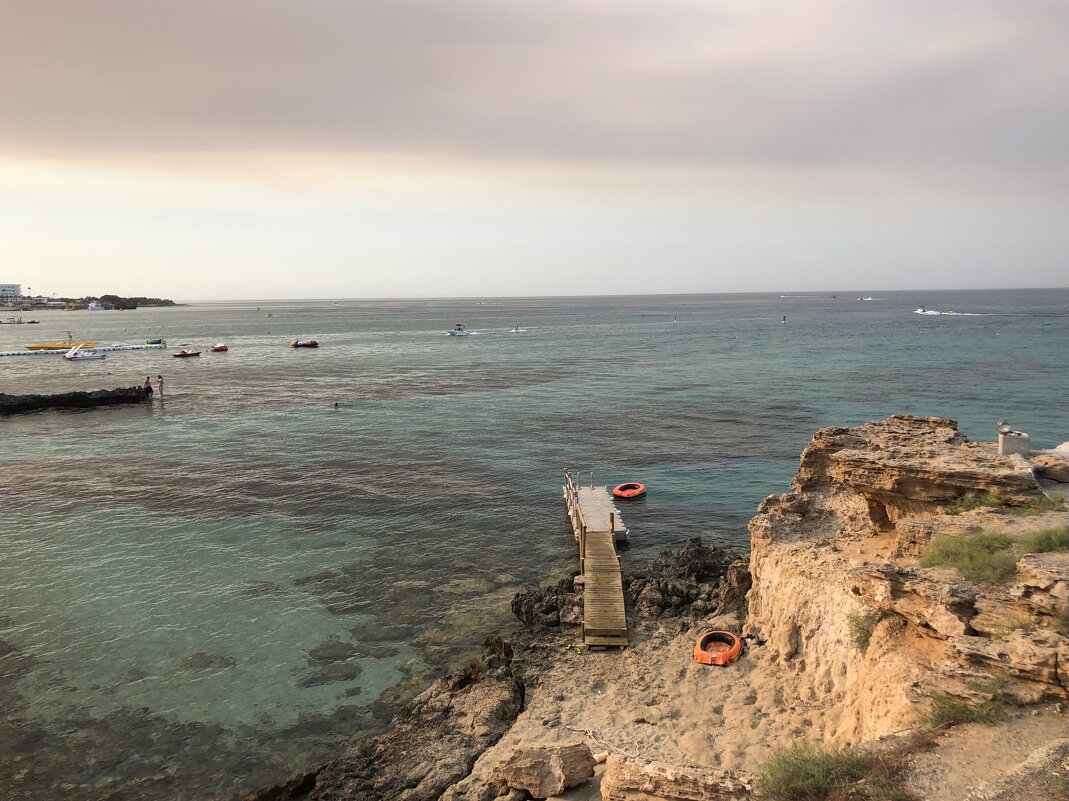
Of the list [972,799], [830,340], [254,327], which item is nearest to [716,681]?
[972,799]

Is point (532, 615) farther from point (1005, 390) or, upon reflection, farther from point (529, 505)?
point (1005, 390)

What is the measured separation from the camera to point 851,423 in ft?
151

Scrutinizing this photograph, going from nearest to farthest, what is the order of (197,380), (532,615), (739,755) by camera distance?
(739,755) → (532,615) → (197,380)

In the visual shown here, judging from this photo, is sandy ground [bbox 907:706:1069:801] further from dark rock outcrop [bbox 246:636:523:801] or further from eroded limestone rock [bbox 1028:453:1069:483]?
dark rock outcrop [bbox 246:636:523:801]

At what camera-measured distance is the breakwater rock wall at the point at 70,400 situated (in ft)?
179

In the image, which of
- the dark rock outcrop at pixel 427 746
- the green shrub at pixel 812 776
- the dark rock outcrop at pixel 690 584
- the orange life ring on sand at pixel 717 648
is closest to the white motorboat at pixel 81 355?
the dark rock outcrop at pixel 690 584

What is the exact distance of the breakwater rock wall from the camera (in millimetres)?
54562

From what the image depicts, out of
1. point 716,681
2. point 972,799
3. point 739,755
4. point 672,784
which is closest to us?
point 972,799

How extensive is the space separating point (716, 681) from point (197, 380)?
7244cm

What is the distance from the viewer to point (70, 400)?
5691 centimetres

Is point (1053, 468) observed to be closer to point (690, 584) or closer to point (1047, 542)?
point (1047, 542)

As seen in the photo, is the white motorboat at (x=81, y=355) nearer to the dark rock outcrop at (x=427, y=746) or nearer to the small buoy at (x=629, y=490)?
the small buoy at (x=629, y=490)

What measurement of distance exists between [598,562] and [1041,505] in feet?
42.0

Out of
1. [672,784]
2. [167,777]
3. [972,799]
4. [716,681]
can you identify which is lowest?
[167,777]
